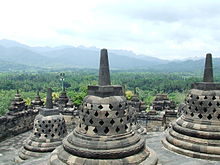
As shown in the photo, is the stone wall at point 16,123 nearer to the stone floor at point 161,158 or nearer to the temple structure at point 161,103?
the stone floor at point 161,158

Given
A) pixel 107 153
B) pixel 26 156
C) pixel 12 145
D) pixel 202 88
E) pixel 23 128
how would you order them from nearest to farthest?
1. pixel 107 153
2. pixel 202 88
3. pixel 26 156
4. pixel 12 145
5. pixel 23 128

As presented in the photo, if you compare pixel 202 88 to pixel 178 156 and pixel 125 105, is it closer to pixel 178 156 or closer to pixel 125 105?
pixel 178 156

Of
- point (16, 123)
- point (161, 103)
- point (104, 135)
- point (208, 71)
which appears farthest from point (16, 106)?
point (161, 103)

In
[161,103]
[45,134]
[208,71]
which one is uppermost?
[208,71]

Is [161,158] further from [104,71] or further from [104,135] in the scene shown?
[104,71]

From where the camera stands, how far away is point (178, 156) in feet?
28.7

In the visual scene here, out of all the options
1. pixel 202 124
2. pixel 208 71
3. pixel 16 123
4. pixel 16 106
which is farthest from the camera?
pixel 16 106

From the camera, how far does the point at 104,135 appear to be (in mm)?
6703

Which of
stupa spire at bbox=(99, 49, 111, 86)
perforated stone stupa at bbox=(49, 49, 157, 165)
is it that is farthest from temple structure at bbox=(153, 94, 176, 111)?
stupa spire at bbox=(99, 49, 111, 86)

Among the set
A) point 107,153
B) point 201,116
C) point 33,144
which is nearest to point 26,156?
point 33,144

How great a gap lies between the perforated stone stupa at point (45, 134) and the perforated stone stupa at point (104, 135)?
533cm

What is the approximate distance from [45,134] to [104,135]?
661cm

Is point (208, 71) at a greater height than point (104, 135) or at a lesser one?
greater

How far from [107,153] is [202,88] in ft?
15.4
